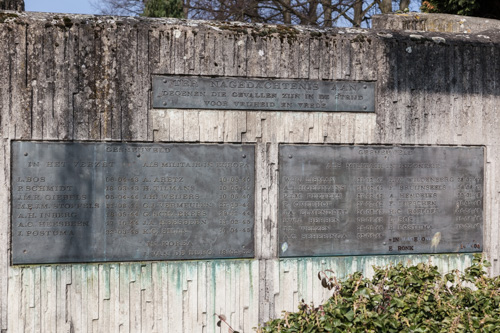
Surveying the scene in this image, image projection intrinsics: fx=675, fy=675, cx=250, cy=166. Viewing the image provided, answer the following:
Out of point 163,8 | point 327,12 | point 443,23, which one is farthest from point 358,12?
point 443,23

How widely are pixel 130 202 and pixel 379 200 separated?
226 cm

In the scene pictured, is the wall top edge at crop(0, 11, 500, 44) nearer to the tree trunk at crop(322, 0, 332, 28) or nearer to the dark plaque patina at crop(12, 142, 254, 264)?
the dark plaque patina at crop(12, 142, 254, 264)

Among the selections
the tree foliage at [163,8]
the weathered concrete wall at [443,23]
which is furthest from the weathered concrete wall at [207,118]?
the tree foliage at [163,8]

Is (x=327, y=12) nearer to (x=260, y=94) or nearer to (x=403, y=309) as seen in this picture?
(x=260, y=94)

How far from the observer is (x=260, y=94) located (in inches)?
235

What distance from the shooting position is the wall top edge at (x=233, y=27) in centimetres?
565

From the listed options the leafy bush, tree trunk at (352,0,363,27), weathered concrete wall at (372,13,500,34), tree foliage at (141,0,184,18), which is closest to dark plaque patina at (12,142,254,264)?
the leafy bush

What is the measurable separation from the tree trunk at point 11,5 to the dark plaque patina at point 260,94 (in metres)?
1.44

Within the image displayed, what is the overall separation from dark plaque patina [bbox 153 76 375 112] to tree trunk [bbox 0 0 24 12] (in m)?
1.44

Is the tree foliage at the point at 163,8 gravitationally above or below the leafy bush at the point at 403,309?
above

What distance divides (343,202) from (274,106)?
1.08m

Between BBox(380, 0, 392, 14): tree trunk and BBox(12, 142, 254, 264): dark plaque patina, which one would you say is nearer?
BBox(12, 142, 254, 264): dark plaque patina

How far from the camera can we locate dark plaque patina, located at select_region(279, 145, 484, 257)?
606cm

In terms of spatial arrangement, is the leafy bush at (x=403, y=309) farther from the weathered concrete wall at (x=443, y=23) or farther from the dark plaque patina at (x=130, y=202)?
the weathered concrete wall at (x=443, y=23)
